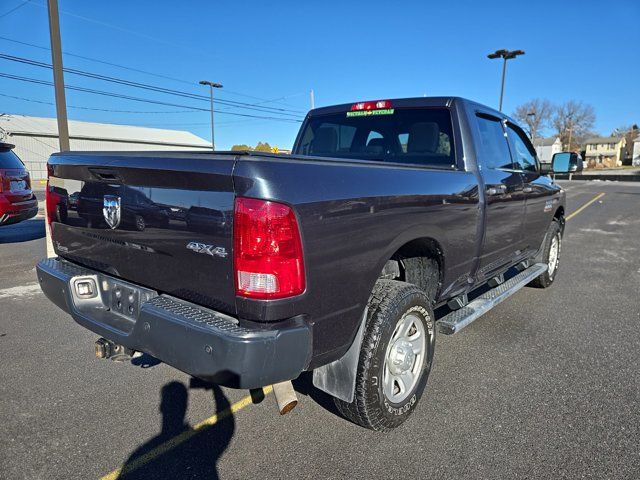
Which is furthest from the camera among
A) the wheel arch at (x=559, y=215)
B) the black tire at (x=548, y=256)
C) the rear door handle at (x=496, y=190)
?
the wheel arch at (x=559, y=215)

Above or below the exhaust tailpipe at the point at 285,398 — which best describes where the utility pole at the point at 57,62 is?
above

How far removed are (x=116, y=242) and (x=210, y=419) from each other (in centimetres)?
119

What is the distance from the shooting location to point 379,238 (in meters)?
2.25

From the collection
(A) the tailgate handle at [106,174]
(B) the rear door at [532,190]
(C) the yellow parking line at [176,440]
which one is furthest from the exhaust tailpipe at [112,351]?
(B) the rear door at [532,190]

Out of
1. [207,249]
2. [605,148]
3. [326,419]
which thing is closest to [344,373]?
[326,419]

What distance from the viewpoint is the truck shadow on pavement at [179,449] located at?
2205 mm

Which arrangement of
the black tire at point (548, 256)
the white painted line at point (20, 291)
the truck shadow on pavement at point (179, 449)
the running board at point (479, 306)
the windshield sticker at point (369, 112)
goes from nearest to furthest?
the truck shadow on pavement at point (179, 449) → the running board at point (479, 306) → the windshield sticker at point (369, 112) → the white painted line at point (20, 291) → the black tire at point (548, 256)

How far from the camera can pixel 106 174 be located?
236 cm

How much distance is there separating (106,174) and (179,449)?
154 cm

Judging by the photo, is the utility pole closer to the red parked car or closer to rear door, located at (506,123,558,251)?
the red parked car

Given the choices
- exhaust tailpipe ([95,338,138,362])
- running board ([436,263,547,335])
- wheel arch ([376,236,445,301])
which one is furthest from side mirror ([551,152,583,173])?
exhaust tailpipe ([95,338,138,362])

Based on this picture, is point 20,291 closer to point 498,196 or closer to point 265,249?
point 265,249

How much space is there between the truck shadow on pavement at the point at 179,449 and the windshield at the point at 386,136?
2239 mm

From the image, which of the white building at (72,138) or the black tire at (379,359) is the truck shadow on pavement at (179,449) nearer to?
the black tire at (379,359)
